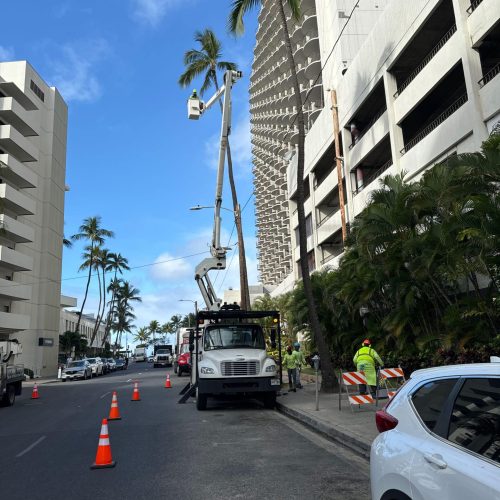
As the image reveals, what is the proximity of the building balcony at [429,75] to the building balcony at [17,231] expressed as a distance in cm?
3261

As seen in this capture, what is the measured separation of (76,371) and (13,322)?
9.39m

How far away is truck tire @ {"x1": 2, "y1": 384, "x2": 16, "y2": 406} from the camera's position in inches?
702

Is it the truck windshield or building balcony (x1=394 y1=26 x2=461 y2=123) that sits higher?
building balcony (x1=394 y1=26 x2=461 y2=123)

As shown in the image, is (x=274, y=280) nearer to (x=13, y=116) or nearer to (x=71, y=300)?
(x=71, y=300)

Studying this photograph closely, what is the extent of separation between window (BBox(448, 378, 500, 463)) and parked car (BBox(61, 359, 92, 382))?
123 feet

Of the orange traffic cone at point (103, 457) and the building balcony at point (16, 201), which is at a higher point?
the building balcony at point (16, 201)

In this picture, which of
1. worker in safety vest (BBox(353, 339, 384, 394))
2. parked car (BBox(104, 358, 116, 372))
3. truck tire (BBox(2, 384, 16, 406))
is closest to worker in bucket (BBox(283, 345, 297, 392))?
worker in safety vest (BBox(353, 339, 384, 394))

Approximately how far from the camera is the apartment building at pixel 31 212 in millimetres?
43875

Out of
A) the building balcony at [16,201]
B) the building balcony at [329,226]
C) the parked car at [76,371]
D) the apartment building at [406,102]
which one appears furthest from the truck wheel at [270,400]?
the building balcony at [16,201]

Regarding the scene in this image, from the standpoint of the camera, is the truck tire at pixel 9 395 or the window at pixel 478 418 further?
the truck tire at pixel 9 395

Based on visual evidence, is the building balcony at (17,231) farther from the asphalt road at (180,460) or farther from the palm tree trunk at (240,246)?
the asphalt road at (180,460)

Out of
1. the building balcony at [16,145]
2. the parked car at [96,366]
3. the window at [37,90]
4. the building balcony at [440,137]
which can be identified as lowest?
the parked car at [96,366]

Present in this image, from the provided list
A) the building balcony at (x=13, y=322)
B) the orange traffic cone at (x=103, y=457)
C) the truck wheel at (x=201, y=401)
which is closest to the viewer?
the orange traffic cone at (x=103, y=457)

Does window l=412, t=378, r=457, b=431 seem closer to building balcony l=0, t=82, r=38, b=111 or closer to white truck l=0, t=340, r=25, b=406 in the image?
white truck l=0, t=340, r=25, b=406
